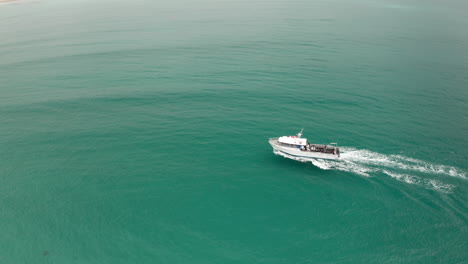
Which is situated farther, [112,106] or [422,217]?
[112,106]

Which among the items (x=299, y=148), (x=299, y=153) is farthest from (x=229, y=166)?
(x=299, y=148)

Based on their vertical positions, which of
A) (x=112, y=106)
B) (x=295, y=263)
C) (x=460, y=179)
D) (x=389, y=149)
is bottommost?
(x=295, y=263)

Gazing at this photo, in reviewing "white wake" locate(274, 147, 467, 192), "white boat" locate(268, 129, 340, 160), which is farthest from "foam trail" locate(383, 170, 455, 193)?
"white boat" locate(268, 129, 340, 160)

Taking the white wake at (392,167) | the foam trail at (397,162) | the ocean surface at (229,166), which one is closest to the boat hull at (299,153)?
the white wake at (392,167)

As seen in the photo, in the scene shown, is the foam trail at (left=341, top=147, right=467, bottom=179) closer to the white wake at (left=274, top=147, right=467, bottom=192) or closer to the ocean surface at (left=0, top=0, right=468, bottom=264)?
the white wake at (left=274, top=147, right=467, bottom=192)

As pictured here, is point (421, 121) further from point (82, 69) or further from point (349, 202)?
point (82, 69)

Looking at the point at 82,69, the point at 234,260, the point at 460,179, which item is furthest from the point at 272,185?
the point at 82,69

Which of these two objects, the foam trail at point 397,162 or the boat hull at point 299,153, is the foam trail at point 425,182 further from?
the boat hull at point 299,153
